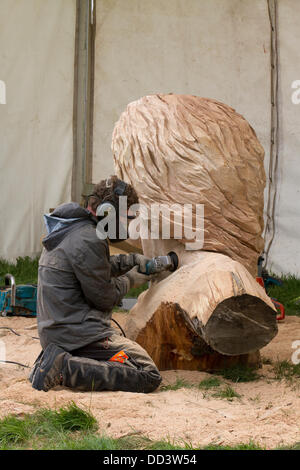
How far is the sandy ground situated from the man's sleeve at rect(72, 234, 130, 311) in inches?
20.2

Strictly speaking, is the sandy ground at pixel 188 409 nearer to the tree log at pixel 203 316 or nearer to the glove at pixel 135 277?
the tree log at pixel 203 316

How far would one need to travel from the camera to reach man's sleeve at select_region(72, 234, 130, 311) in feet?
11.1

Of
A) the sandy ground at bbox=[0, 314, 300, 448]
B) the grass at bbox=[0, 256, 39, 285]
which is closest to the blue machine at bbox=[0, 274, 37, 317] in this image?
the grass at bbox=[0, 256, 39, 285]

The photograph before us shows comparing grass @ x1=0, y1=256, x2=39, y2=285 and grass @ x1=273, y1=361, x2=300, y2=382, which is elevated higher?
grass @ x1=0, y1=256, x2=39, y2=285

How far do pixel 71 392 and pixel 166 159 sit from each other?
4.95ft

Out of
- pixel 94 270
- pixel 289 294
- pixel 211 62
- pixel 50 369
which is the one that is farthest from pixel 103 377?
pixel 211 62

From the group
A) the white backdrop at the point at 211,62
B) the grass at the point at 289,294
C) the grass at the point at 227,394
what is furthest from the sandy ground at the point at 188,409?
the white backdrop at the point at 211,62

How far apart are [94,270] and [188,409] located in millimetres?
899

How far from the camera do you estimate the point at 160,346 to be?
383 centimetres

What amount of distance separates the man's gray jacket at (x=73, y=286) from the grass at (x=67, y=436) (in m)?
0.65

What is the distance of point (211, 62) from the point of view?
24.7ft

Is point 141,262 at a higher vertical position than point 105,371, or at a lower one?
higher

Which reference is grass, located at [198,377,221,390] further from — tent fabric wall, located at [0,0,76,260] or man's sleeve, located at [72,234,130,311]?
tent fabric wall, located at [0,0,76,260]

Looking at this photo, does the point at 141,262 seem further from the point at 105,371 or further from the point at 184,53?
the point at 184,53
